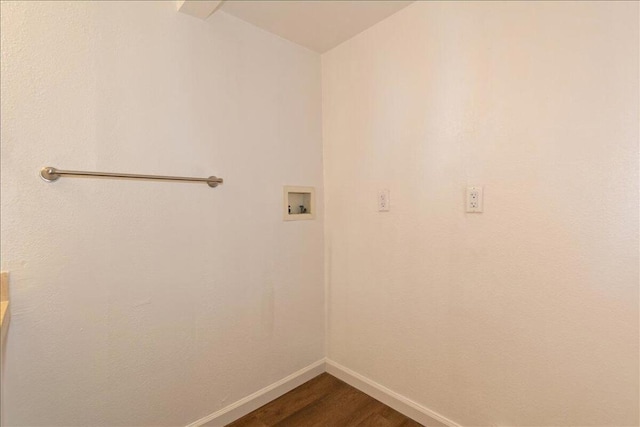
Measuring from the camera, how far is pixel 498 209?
52.2 inches

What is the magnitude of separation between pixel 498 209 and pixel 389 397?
3.92 ft

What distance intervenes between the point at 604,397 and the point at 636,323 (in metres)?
0.30

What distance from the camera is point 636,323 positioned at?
3.42ft

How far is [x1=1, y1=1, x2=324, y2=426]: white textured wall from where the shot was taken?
1.10m

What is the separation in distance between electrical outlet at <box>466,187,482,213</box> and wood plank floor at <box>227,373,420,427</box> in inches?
45.5

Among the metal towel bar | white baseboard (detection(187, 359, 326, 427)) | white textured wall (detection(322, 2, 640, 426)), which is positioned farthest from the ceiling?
white baseboard (detection(187, 359, 326, 427))

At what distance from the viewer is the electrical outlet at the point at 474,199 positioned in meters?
1.37

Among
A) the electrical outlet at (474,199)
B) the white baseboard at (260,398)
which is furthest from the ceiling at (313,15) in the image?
the white baseboard at (260,398)

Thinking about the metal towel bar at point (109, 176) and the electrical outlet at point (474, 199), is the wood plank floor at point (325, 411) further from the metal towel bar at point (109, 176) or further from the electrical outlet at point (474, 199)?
the metal towel bar at point (109, 176)

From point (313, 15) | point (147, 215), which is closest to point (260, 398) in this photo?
point (147, 215)

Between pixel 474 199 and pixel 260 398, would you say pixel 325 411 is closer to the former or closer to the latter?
pixel 260 398

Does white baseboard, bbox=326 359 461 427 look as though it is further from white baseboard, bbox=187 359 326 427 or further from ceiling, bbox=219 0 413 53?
ceiling, bbox=219 0 413 53

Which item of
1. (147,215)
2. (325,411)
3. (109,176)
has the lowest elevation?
(325,411)

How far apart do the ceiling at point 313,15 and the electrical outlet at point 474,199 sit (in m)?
1.01
